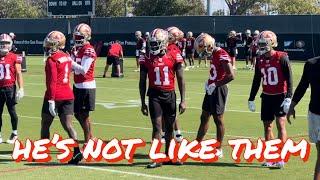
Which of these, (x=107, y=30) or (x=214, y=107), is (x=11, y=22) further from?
(x=214, y=107)

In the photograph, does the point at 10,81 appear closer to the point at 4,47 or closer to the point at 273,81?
the point at 4,47

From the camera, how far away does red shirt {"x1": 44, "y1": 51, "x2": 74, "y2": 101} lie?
10.7 m

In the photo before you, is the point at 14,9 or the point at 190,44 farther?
the point at 14,9

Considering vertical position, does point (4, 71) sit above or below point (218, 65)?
below

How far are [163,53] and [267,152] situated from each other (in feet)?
7.07

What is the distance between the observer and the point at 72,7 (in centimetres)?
4019

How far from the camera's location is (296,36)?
149ft

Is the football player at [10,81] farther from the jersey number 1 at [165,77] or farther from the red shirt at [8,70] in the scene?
the jersey number 1 at [165,77]

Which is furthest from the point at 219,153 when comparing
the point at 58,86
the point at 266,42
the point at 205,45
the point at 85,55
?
the point at 58,86

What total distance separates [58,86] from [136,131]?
166 inches

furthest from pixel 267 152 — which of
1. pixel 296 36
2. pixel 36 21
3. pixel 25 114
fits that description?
pixel 36 21

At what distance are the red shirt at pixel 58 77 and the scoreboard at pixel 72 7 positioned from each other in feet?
96.4

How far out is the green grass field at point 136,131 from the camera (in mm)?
10297

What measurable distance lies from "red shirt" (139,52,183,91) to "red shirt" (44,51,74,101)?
3.77 ft
